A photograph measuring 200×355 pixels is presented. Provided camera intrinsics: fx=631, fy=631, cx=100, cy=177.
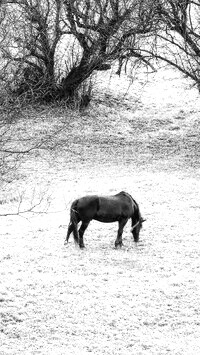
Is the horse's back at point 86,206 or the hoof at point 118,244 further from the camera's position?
the hoof at point 118,244

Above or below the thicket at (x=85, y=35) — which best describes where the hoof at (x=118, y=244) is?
below

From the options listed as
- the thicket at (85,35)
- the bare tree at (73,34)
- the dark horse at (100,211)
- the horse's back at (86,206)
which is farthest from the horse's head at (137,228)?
the bare tree at (73,34)

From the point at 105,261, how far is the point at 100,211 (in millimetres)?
1184

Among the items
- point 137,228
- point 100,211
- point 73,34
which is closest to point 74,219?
point 100,211

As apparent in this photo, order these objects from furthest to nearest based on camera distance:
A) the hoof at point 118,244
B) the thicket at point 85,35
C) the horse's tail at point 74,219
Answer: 1. the thicket at point 85,35
2. the hoof at point 118,244
3. the horse's tail at point 74,219

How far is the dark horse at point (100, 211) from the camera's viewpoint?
46.1ft

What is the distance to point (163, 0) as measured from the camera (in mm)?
28188

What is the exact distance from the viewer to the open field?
10336 mm

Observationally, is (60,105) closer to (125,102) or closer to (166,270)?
(125,102)

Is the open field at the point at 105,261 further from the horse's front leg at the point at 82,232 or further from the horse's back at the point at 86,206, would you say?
the horse's back at the point at 86,206

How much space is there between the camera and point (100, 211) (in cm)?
1422

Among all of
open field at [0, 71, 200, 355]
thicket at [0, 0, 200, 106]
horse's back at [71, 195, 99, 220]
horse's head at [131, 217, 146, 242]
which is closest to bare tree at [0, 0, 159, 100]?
thicket at [0, 0, 200, 106]

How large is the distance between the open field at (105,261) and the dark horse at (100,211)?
465 mm

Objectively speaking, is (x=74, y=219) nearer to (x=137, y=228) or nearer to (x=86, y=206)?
(x=86, y=206)
